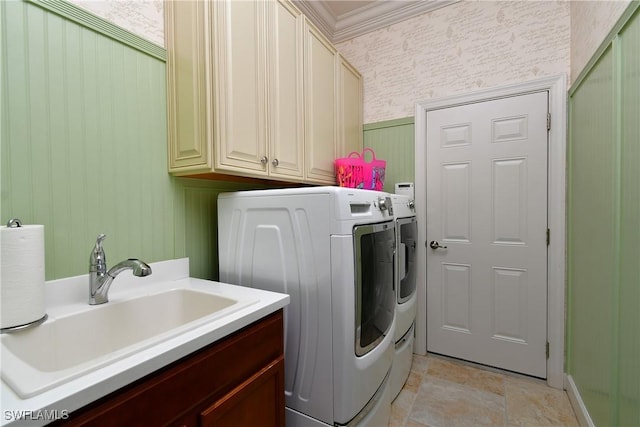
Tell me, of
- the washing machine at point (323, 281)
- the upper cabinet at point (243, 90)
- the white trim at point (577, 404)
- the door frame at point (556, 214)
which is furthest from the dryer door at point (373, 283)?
the door frame at point (556, 214)

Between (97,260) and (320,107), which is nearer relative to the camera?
(97,260)

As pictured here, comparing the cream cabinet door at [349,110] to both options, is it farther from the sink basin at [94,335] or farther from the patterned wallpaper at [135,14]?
the sink basin at [94,335]

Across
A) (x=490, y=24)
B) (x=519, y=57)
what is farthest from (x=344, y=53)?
(x=519, y=57)

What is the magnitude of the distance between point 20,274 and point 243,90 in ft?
3.52

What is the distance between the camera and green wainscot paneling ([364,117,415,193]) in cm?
243

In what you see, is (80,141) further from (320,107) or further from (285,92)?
(320,107)

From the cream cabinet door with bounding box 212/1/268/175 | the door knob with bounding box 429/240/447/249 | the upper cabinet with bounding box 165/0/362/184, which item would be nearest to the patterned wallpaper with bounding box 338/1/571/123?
the upper cabinet with bounding box 165/0/362/184

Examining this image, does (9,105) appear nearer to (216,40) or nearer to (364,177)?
(216,40)

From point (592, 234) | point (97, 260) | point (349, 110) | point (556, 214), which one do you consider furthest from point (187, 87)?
point (556, 214)

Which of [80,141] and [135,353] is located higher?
[80,141]

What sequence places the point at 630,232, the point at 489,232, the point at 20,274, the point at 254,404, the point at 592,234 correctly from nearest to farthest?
the point at 20,274, the point at 254,404, the point at 630,232, the point at 592,234, the point at 489,232

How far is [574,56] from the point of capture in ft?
5.97

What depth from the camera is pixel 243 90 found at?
1390 millimetres

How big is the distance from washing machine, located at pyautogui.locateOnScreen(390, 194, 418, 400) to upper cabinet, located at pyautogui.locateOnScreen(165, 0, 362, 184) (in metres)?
0.62
